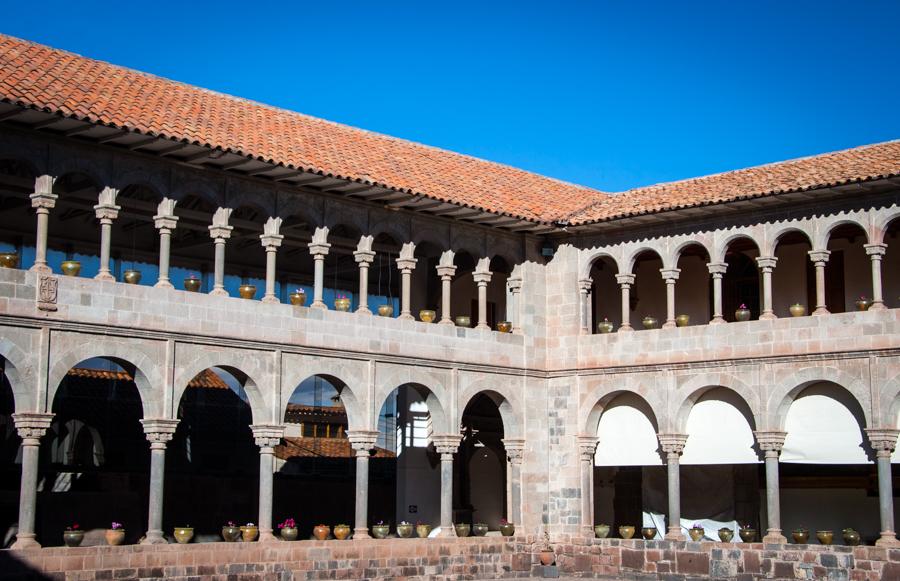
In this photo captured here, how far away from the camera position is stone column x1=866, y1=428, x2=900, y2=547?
27984 mm

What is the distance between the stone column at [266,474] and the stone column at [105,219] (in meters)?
4.39

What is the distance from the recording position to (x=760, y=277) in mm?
33062

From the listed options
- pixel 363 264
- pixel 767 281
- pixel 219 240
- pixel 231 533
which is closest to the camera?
pixel 231 533

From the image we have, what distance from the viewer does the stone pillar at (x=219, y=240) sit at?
2728cm

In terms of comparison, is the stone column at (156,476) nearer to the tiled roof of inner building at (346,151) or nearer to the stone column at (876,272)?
the tiled roof of inner building at (346,151)

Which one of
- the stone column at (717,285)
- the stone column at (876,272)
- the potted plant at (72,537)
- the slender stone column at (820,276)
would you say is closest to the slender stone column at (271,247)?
the potted plant at (72,537)

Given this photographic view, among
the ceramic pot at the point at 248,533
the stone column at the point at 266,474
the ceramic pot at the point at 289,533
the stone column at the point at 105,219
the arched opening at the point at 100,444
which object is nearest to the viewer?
the stone column at the point at 105,219

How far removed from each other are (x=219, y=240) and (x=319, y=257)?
237 centimetres

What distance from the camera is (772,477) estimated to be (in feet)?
96.8

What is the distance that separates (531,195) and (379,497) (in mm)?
8535

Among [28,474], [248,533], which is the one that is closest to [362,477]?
[248,533]

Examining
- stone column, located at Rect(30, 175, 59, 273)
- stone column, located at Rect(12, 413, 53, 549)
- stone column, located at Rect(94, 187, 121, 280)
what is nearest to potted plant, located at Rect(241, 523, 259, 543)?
stone column, located at Rect(12, 413, 53, 549)

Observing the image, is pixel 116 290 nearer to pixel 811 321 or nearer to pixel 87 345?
pixel 87 345

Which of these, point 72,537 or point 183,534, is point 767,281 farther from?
point 72,537
